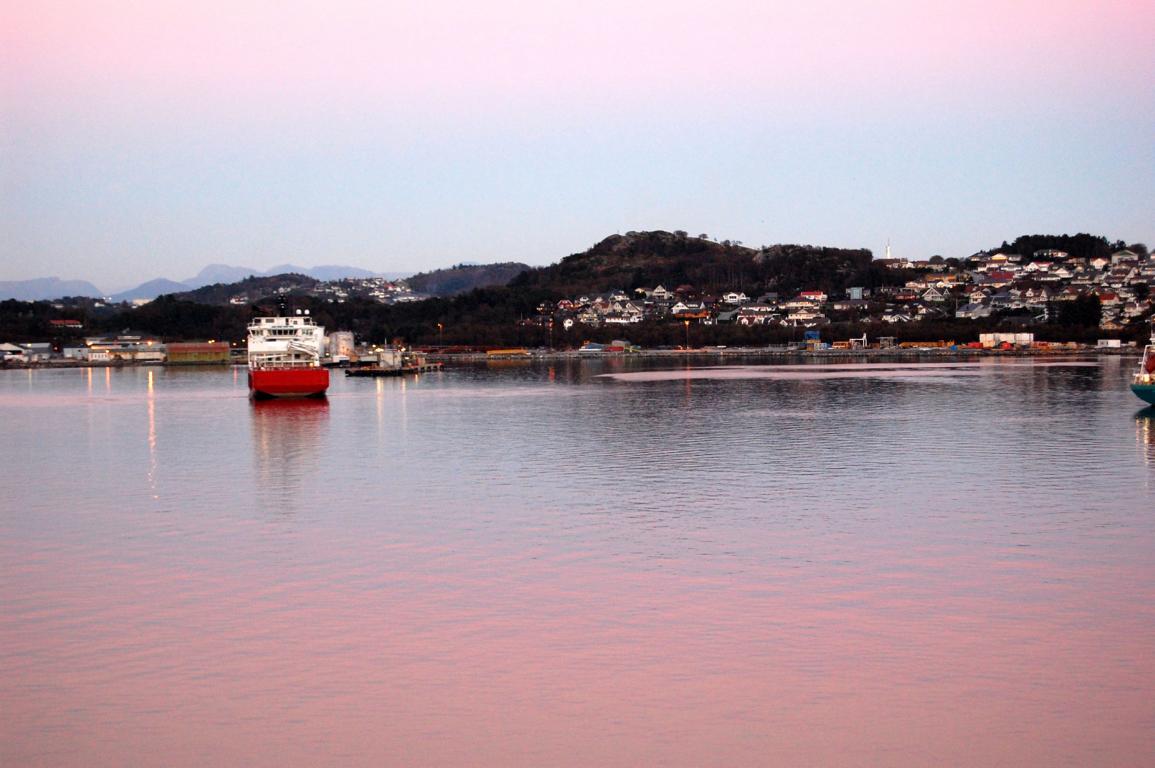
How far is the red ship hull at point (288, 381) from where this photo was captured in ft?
142

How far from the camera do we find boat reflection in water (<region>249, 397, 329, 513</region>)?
738 inches

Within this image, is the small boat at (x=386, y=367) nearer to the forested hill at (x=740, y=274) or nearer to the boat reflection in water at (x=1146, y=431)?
the boat reflection in water at (x=1146, y=431)

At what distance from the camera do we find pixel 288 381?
144ft

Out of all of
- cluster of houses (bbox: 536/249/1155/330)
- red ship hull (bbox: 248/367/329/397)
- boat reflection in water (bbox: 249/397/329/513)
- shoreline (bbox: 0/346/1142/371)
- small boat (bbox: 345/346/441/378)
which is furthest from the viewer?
cluster of houses (bbox: 536/249/1155/330)

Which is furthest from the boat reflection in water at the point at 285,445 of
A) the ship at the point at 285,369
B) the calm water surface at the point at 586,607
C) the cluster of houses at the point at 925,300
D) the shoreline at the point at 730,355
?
the cluster of houses at the point at 925,300

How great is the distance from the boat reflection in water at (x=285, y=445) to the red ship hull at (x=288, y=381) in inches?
17.0

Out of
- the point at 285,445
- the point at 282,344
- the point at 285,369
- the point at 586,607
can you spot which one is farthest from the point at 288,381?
the point at 586,607

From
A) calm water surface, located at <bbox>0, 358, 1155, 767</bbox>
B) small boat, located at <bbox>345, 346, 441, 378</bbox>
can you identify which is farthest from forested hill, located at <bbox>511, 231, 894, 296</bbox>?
calm water surface, located at <bbox>0, 358, 1155, 767</bbox>

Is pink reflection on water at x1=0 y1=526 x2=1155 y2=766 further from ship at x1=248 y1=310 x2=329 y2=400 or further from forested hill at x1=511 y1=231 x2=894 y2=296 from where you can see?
forested hill at x1=511 y1=231 x2=894 y2=296

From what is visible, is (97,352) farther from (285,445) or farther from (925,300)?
(925,300)

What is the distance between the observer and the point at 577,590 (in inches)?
444

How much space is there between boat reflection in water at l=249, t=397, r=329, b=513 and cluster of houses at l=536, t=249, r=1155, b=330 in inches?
3836

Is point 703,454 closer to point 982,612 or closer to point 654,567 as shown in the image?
point 654,567

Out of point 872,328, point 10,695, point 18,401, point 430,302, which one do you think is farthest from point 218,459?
point 430,302
